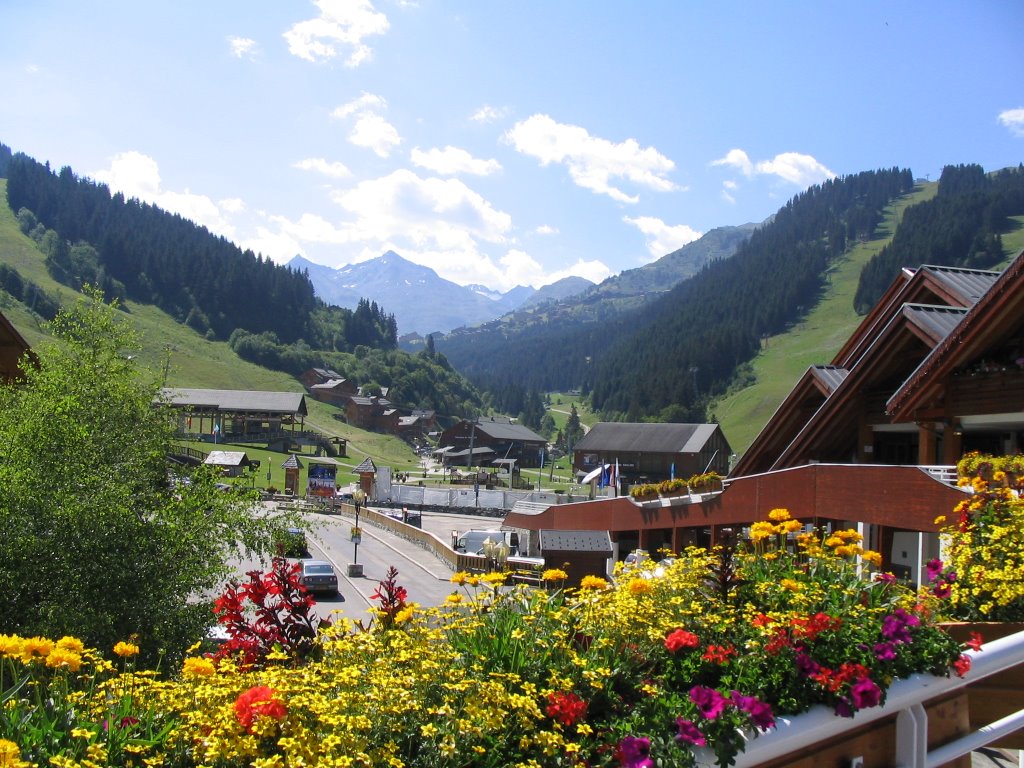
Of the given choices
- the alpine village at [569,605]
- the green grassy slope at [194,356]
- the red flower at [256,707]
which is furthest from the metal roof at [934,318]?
the green grassy slope at [194,356]

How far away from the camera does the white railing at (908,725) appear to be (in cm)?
398

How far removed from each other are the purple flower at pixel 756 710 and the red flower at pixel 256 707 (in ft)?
6.71

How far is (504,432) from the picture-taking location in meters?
136

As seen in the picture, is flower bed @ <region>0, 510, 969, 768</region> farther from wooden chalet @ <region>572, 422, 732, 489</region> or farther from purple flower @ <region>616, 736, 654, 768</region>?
wooden chalet @ <region>572, 422, 732, 489</region>

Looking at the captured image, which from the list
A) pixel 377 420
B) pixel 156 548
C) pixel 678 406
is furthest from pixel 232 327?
pixel 156 548

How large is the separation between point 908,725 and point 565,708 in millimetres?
2133

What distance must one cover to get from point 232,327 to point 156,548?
18547 cm

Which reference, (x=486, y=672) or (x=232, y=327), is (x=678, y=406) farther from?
(x=486, y=672)

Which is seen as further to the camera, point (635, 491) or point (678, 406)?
point (678, 406)

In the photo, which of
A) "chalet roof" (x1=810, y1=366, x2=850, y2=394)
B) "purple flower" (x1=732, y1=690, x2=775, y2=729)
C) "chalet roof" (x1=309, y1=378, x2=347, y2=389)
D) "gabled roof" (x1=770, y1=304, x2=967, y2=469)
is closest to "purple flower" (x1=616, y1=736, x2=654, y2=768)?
"purple flower" (x1=732, y1=690, x2=775, y2=729)

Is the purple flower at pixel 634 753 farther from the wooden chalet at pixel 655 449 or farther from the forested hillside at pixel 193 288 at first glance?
the forested hillside at pixel 193 288

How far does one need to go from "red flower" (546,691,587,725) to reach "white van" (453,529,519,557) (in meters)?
34.7

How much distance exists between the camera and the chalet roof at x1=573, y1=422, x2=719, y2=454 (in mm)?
91562

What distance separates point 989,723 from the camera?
5.54 meters
